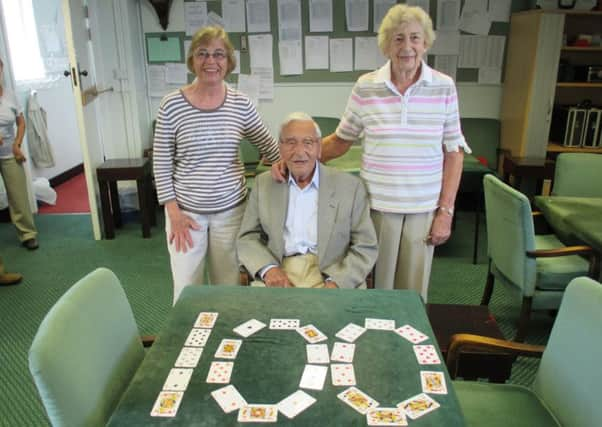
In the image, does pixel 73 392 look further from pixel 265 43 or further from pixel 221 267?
pixel 265 43

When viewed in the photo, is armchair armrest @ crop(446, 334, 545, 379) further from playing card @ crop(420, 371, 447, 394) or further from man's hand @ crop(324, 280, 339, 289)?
man's hand @ crop(324, 280, 339, 289)

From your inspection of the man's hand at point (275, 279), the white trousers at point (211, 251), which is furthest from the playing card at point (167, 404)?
the white trousers at point (211, 251)

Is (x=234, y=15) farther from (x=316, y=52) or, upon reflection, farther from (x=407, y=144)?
(x=407, y=144)

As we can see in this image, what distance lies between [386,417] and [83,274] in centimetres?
292

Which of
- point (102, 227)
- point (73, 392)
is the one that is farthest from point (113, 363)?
point (102, 227)

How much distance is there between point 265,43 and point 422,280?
3277 mm

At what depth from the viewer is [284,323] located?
1511 mm

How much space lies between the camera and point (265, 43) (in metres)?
4.73

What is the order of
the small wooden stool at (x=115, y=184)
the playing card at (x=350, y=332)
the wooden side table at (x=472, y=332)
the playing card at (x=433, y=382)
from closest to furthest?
the playing card at (x=433, y=382)
the playing card at (x=350, y=332)
the wooden side table at (x=472, y=332)
the small wooden stool at (x=115, y=184)

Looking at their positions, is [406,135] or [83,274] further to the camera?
[83,274]

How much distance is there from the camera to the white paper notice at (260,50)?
15.5 ft

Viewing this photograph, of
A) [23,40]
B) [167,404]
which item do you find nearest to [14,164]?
[23,40]

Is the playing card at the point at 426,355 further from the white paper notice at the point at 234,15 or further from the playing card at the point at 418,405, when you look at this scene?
the white paper notice at the point at 234,15

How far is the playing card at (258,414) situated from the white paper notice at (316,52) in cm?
409
